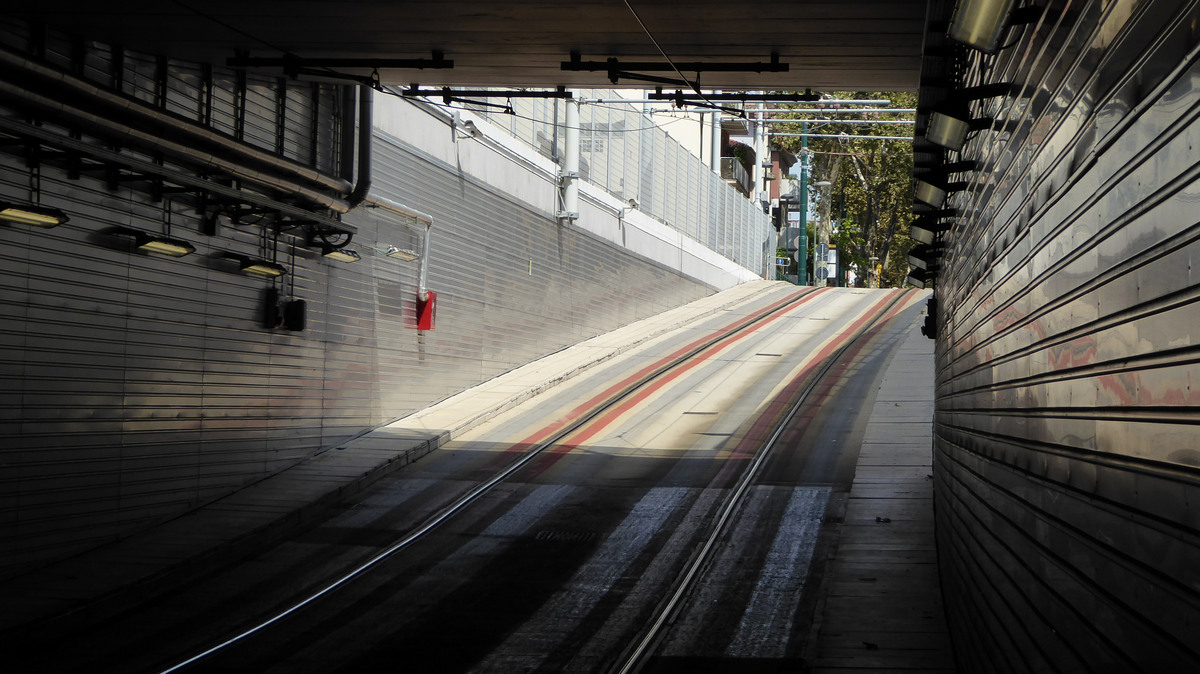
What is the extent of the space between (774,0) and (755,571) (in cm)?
580

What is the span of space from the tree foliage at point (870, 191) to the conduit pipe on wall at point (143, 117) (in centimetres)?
5518

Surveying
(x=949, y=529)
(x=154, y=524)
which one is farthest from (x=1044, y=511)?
(x=154, y=524)

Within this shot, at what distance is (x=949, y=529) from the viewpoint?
29.7 ft

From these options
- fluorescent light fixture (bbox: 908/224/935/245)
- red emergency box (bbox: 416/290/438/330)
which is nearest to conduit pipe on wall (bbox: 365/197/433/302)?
red emergency box (bbox: 416/290/438/330)

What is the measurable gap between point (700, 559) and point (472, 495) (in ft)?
14.7

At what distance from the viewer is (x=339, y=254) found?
18.1 meters

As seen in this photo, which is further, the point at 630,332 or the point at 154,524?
the point at 630,332

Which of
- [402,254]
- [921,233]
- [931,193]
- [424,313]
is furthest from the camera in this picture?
[424,313]

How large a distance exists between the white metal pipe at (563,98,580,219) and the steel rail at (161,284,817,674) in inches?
184

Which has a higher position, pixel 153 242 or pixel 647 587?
pixel 153 242

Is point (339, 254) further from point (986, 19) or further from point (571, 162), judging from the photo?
point (986, 19)

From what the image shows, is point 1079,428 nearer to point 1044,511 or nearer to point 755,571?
point 1044,511

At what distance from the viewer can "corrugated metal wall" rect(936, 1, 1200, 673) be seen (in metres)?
2.43

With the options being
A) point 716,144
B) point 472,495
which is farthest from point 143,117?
point 716,144
